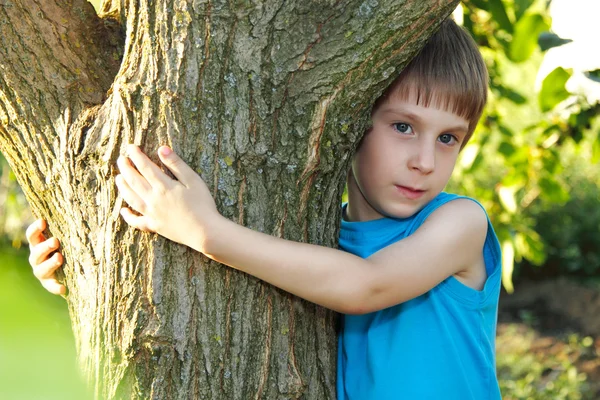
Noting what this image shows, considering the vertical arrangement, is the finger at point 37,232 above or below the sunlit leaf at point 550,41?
below

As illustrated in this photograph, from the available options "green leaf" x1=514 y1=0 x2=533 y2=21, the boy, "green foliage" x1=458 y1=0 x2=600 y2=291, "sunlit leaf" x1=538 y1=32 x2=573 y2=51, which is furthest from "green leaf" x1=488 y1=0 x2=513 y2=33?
the boy

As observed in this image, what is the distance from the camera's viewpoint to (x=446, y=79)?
1.67m

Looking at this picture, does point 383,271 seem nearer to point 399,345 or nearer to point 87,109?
point 399,345

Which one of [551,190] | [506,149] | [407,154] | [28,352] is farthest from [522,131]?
[28,352]

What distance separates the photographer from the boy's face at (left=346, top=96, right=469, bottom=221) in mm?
1640

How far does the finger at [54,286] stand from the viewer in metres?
1.65

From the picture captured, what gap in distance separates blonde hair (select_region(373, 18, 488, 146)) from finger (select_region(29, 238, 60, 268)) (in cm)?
84

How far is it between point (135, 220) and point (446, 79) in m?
0.83

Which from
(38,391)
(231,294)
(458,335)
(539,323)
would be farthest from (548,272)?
(38,391)

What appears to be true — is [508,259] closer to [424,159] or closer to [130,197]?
[424,159]

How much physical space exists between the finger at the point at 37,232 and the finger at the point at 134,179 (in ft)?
1.39

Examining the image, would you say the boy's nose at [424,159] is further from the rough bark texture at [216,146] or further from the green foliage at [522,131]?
the green foliage at [522,131]

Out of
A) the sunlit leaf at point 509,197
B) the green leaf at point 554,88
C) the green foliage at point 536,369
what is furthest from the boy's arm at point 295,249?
the green foliage at point 536,369

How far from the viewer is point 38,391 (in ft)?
1.26
